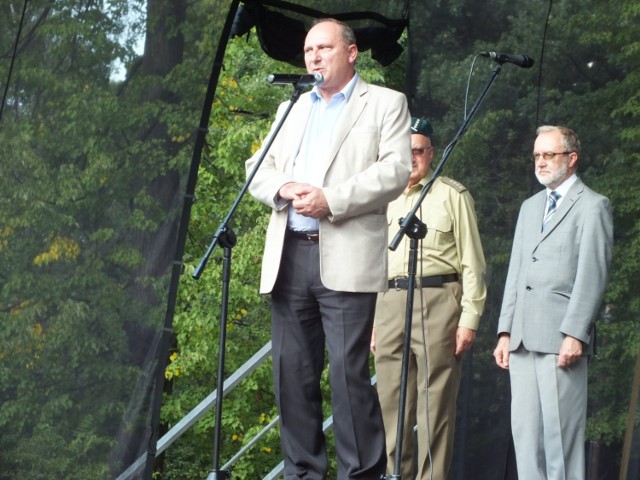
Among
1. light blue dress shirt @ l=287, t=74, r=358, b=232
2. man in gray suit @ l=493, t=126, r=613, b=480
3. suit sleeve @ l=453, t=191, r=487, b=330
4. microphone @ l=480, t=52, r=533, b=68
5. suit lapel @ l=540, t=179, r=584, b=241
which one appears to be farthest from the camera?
suit sleeve @ l=453, t=191, r=487, b=330

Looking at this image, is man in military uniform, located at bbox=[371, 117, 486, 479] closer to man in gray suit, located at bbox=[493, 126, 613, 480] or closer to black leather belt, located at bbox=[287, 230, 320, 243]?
man in gray suit, located at bbox=[493, 126, 613, 480]

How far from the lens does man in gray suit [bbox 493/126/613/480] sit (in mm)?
4129

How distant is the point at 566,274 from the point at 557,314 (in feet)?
0.49

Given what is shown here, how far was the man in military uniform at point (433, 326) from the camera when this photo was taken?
474 centimetres

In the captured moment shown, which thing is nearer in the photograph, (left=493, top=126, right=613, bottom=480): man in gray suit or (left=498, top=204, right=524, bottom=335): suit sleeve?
(left=493, top=126, right=613, bottom=480): man in gray suit

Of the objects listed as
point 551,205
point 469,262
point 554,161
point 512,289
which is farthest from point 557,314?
point 469,262

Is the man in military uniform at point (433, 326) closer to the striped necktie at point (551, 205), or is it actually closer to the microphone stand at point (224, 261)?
the striped necktie at point (551, 205)

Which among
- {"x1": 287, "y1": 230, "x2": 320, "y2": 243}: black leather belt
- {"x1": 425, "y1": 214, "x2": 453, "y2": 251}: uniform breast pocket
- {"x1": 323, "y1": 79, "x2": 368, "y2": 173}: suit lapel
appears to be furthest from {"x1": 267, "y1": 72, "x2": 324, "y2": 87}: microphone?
{"x1": 425, "y1": 214, "x2": 453, "y2": 251}: uniform breast pocket

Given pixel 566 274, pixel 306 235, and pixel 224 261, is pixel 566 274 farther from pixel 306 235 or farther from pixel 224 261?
pixel 224 261

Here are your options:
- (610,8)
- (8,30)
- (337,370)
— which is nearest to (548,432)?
(337,370)

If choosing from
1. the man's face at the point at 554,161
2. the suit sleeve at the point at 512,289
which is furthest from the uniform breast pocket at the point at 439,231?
the man's face at the point at 554,161

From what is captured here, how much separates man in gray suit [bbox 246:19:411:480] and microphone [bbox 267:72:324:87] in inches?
1.7

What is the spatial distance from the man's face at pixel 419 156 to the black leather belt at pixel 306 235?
1453 mm

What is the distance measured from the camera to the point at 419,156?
491 cm
